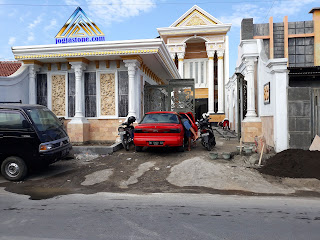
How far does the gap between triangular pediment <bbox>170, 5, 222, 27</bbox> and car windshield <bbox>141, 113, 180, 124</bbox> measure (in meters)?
18.0

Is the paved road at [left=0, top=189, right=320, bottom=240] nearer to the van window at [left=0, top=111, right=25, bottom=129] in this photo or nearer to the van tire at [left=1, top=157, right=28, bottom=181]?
the van tire at [left=1, top=157, right=28, bottom=181]

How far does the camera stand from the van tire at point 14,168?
20.2ft

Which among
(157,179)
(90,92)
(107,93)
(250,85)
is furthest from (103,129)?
(250,85)

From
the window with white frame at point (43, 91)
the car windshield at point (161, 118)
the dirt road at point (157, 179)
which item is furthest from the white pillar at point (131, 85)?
the window with white frame at point (43, 91)

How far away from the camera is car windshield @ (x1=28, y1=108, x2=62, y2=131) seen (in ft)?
21.3

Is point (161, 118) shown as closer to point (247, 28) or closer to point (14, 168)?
point (14, 168)

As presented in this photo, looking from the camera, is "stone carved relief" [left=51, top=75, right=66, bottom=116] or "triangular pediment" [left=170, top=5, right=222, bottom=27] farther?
"triangular pediment" [left=170, top=5, right=222, bottom=27]

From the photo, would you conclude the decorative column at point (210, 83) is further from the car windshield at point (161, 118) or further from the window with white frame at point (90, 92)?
the car windshield at point (161, 118)

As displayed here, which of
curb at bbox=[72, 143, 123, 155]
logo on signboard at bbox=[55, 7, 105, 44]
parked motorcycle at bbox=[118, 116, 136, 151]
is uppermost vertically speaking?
logo on signboard at bbox=[55, 7, 105, 44]

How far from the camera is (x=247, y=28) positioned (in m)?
18.6

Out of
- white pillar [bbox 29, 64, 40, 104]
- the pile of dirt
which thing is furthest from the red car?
white pillar [bbox 29, 64, 40, 104]

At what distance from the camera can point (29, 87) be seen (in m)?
11.8

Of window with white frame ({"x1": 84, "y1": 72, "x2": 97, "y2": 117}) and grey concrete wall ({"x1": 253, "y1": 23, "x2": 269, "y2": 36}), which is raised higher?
grey concrete wall ({"x1": 253, "y1": 23, "x2": 269, "y2": 36})

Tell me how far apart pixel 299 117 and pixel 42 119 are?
778 cm
